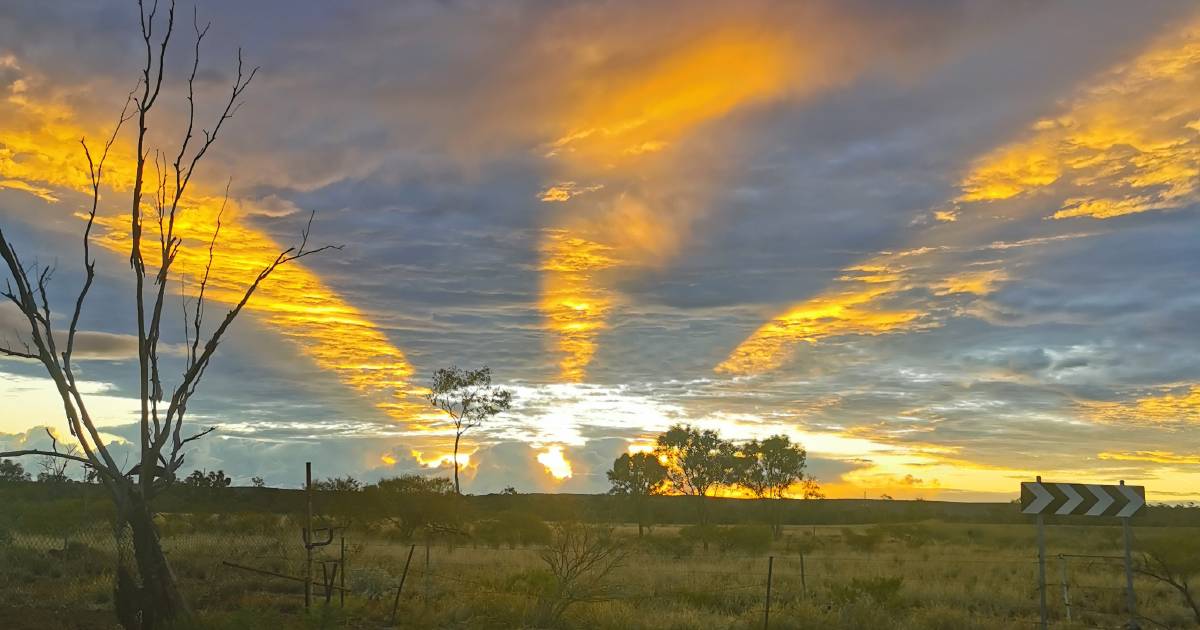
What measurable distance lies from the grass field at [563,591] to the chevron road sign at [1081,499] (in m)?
2.34

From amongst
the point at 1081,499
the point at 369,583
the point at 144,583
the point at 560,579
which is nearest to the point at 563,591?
the point at 560,579

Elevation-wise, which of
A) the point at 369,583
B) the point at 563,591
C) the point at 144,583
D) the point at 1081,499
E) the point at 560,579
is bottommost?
the point at 369,583

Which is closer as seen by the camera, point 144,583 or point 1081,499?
point 144,583

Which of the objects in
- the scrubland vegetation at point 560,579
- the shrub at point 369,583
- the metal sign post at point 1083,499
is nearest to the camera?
the metal sign post at point 1083,499

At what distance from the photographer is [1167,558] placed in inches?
1390

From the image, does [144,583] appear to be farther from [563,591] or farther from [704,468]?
[704,468]

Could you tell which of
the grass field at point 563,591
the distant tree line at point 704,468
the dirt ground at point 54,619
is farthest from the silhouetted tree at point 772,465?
the dirt ground at point 54,619

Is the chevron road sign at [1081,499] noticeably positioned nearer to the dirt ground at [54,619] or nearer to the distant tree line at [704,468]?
the dirt ground at [54,619]

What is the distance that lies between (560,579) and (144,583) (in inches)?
350

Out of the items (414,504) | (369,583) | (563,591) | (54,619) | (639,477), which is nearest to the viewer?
(54,619)

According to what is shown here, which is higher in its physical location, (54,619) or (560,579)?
(560,579)

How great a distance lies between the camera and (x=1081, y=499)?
17172 mm

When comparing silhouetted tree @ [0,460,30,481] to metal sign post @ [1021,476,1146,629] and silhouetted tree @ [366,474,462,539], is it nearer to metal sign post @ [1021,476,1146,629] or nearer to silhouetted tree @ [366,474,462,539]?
silhouetted tree @ [366,474,462,539]

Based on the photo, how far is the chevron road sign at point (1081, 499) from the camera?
1699 cm
